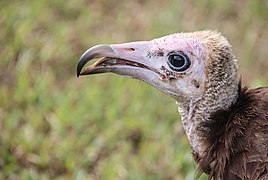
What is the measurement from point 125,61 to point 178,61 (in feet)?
0.87

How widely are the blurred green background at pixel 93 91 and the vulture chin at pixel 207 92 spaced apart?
1233mm

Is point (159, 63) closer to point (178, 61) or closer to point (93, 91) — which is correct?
point (178, 61)

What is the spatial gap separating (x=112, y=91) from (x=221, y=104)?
1.99 metres

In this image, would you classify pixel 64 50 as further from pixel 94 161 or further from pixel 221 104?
pixel 221 104

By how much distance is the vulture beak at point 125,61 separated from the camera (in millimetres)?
3510

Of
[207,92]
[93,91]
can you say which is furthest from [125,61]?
[93,91]

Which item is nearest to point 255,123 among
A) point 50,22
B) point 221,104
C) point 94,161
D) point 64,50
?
point 221,104

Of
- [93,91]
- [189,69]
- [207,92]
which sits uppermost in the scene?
[189,69]

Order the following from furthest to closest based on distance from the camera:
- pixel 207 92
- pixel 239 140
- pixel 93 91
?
pixel 93 91 < pixel 207 92 < pixel 239 140

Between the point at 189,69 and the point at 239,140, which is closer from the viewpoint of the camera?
the point at 239,140

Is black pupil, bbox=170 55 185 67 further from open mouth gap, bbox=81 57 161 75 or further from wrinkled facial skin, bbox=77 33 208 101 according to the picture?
open mouth gap, bbox=81 57 161 75

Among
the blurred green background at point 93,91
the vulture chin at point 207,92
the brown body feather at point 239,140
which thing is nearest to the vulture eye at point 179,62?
the vulture chin at point 207,92

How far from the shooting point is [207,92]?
3467 mm

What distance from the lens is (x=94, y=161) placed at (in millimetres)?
4793
